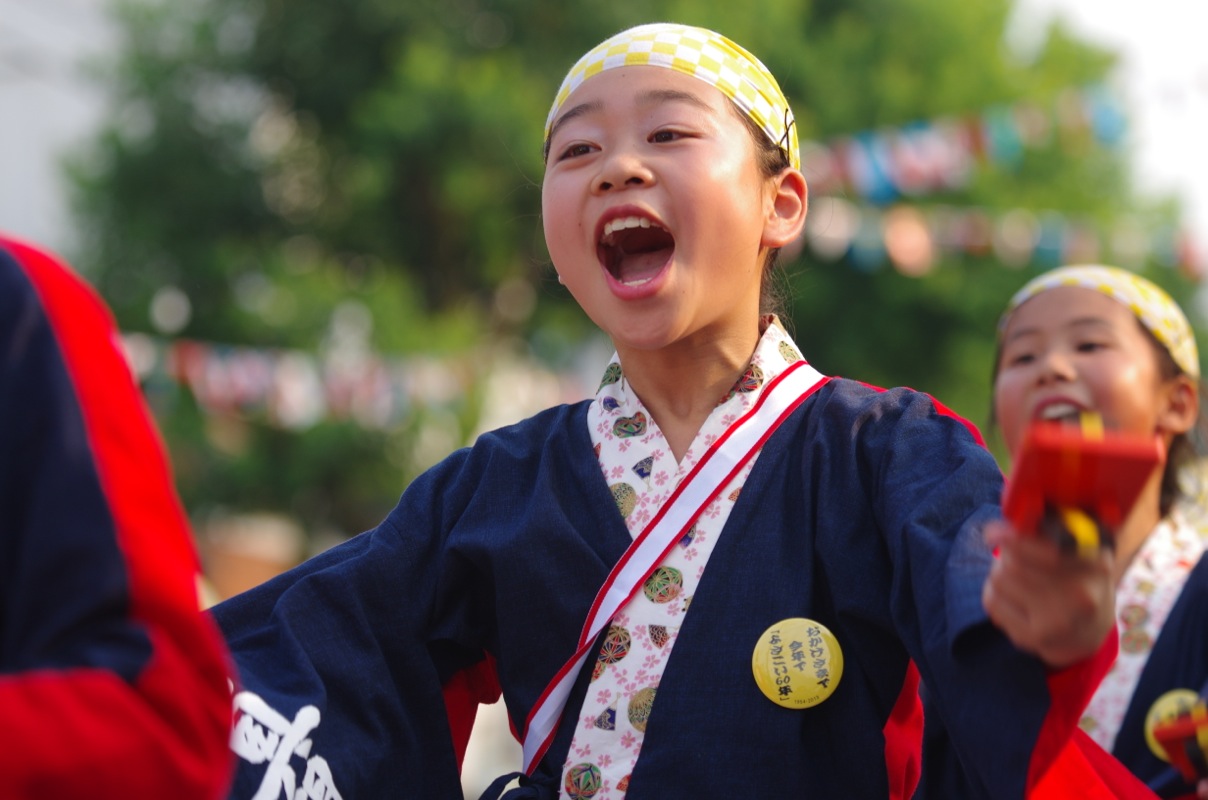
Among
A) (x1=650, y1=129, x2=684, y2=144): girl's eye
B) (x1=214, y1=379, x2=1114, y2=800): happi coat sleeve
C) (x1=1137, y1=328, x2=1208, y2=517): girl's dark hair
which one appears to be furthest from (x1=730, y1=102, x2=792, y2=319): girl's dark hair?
(x1=1137, y1=328, x2=1208, y2=517): girl's dark hair

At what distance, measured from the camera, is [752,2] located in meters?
13.8

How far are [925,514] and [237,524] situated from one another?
1327cm

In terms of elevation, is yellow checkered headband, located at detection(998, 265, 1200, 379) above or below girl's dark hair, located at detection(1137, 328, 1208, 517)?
above

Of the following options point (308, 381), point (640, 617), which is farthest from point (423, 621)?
point (308, 381)

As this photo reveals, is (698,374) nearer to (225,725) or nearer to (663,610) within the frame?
(663,610)

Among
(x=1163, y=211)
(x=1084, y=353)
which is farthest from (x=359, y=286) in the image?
(x=1163, y=211)

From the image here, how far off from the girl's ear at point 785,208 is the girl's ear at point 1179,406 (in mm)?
1342

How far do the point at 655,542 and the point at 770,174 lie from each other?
65 cm

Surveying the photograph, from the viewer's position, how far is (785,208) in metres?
2.36

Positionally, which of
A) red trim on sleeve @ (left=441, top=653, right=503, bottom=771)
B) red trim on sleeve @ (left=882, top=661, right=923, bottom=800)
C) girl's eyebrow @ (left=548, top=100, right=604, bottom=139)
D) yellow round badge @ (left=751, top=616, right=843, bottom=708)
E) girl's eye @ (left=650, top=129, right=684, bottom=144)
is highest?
girl's eyebrow @ (left=548, top=100, right=604, bottom=139)

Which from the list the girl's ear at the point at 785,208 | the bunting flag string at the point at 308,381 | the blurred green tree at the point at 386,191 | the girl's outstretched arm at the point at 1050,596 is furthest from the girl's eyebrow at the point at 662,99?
the blurred green tree at the point at 386,191

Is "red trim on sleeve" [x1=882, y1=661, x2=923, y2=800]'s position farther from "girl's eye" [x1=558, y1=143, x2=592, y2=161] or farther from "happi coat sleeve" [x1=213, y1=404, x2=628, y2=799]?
"girl's eye" [x1=558, y1=143, x2=592, y2=161]

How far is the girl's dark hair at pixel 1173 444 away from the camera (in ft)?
10.7

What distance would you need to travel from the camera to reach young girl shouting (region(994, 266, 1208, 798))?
9.31 ft
